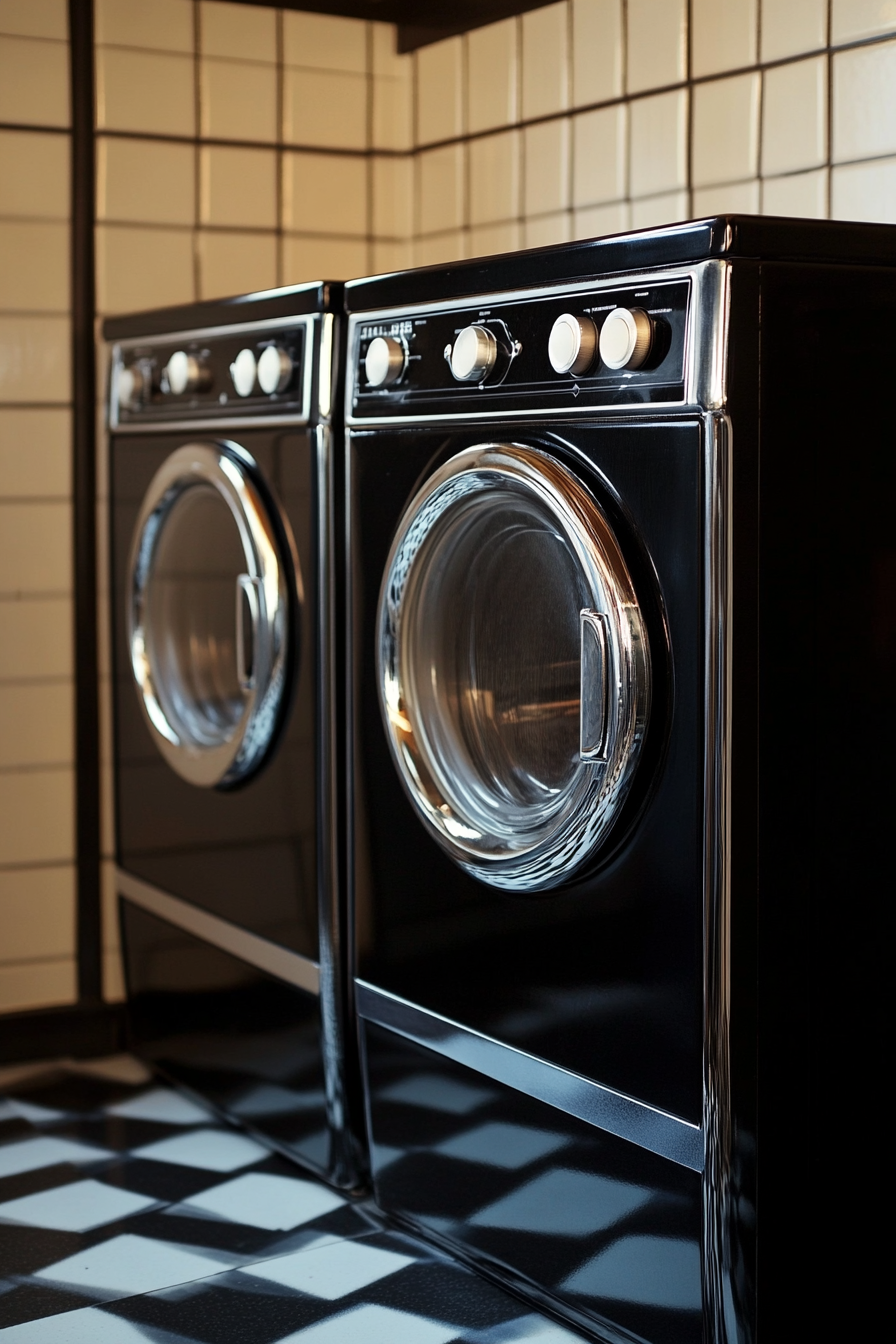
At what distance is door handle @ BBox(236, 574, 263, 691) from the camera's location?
2.15 metres

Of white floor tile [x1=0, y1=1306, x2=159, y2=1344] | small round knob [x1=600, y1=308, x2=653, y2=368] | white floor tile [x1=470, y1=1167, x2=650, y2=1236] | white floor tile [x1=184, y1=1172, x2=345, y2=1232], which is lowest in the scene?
white floor tile [x1=0, y1=1306, x2=159, y2=1344]

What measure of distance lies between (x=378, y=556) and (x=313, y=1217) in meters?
0.89

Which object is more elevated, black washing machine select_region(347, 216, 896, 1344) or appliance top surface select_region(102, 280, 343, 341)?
appliance top surface select_region(102, 280, 343, 341)

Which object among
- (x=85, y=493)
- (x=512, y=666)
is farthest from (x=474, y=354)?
(x=85, y=493)

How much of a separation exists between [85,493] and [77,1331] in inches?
58.1

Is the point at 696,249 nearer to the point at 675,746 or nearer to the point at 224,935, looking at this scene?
the point at 675,746

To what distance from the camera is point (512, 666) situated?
176 centimetres

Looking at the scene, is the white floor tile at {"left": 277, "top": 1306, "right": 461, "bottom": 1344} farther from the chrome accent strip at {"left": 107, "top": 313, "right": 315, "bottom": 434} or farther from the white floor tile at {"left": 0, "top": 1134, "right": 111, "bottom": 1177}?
the chrome accent strip at {"left": 107, "top": 313, "right": 315, "bottom": 434}

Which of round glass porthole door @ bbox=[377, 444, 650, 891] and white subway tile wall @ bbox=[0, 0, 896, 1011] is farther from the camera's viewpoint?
white subway tile wall @ bbox=[0, 0, 896, 1011]

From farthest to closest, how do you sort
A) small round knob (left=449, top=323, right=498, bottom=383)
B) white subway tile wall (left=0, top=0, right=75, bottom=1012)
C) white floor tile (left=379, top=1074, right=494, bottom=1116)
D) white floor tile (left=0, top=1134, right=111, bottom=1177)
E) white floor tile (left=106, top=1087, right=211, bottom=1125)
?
white subway tile wall (left=0, top=0, right=75, bottom=1012) < white floor tile (left=106, top=1087, right=211, bottom=1125) < white floor tile (left=0, top=1134, right=111, bottom=1177) < white floor tile (left=379, top=1074, right=494, bottom=1116) < small round knob (left=449, top=323, right=498, bottom=383)

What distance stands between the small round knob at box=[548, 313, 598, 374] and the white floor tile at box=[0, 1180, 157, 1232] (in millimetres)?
1287

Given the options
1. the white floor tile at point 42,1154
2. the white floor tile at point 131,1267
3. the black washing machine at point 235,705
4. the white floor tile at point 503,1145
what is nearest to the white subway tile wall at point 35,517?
the black washing machine at point 235,705

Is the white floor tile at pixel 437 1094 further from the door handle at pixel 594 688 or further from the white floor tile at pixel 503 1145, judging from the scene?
the door handle at pixel 594 688

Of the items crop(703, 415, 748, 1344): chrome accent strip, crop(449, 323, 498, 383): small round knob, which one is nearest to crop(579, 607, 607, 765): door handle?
crop(703, 415, 748, 1344): chrome accent strip
